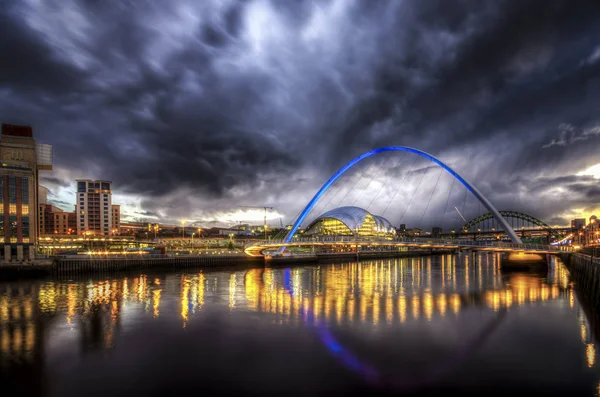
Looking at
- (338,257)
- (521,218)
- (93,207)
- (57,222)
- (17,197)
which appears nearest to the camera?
(17,197)

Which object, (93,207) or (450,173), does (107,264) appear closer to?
(450,173)

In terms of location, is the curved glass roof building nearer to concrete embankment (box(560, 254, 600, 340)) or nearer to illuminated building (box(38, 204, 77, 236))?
concrete embankment (box(560, 254, 600, 340))

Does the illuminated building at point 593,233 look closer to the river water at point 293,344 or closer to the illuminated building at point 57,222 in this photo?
the river water at point 293,344

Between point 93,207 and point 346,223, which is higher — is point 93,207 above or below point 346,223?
above

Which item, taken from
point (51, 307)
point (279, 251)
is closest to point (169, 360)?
point (51, 307)

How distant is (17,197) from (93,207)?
79087 millimetres

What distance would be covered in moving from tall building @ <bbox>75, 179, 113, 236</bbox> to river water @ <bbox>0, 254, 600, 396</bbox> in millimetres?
102598

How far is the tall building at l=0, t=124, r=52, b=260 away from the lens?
161ft

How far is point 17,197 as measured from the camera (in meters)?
50.4

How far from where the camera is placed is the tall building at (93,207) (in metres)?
122

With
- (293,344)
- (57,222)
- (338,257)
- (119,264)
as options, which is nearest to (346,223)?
(338,257)

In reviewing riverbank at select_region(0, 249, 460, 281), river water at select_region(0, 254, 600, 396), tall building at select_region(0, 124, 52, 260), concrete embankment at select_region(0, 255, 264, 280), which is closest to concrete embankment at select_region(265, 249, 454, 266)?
riverbank at select_region(0, 249, 460, 281)

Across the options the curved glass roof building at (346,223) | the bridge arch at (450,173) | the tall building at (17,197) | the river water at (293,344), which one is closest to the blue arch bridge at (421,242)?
the bridge arch at (450,173)

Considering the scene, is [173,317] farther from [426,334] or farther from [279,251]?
[279,251]
